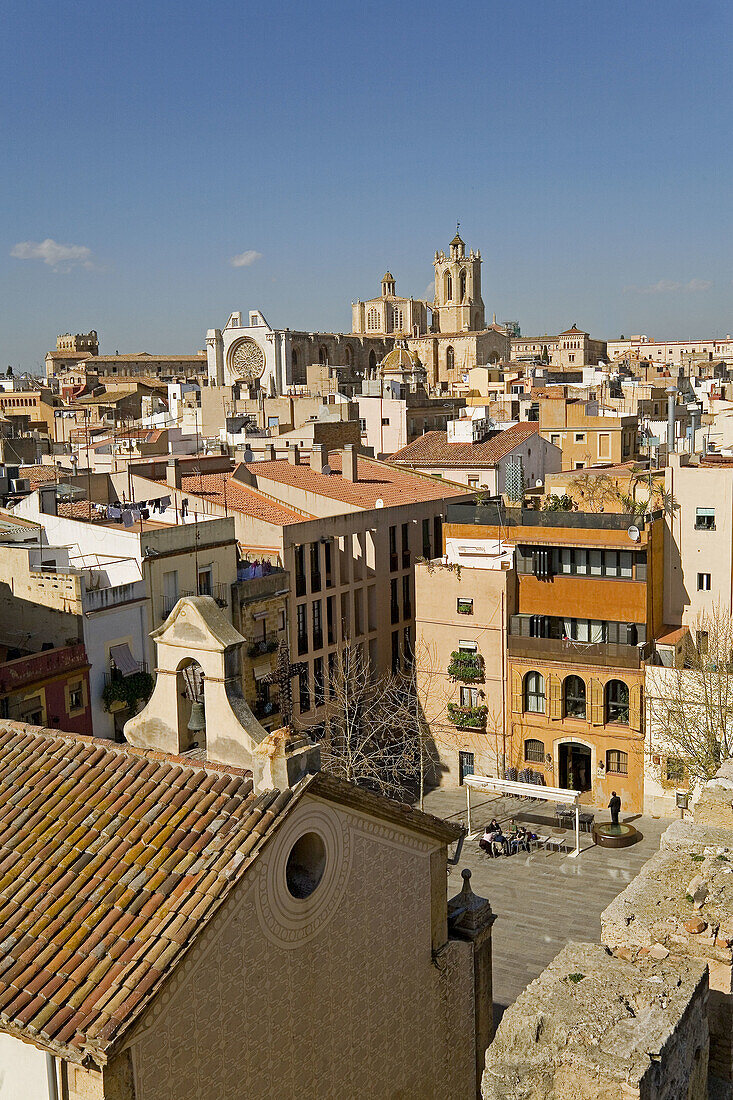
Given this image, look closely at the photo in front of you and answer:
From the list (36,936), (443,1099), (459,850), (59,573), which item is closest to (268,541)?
(59,573)

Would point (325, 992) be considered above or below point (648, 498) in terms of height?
below

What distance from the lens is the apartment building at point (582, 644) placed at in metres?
31.0

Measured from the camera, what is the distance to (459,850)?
28141 millimetres

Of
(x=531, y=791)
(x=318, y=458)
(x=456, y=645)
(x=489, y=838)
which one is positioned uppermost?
(x=318, y=458)

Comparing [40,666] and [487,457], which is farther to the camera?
[487,457]

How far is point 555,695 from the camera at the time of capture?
1257 inches

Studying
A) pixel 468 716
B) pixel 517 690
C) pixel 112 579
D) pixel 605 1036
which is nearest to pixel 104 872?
pixel 605 1036

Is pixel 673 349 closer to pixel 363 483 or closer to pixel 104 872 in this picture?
pixel 363 483

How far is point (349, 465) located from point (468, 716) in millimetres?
11881

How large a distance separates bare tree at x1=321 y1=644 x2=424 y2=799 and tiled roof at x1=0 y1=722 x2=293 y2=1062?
71.6 feet

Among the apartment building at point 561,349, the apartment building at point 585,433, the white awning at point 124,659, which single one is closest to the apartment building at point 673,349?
the apartment building at point 561,349

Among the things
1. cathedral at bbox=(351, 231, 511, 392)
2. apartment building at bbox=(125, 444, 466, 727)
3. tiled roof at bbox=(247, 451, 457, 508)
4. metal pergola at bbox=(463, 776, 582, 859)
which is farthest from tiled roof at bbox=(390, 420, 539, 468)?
cathedral at bbox=(351, 231, 511, 392)

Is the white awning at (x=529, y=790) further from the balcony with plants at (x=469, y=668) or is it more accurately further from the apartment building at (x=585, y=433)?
the apartment building at (x=585, y=433)

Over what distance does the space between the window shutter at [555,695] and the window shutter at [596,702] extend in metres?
0.99
